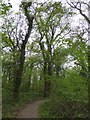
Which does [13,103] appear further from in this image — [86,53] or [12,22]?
[12,22]

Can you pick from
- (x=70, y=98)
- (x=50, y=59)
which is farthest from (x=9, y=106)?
(x=50, y=59)

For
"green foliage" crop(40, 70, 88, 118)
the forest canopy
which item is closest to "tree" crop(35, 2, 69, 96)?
the forest canopy

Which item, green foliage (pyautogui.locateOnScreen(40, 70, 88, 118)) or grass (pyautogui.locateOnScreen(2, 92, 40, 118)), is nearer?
green foliage (pyautogui.locateOnScreen(40, 70, 88, 118))

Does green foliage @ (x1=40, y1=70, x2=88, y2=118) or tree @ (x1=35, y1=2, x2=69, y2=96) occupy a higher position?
tree @ (x1=35, y1=2, x2=69, y2=96)

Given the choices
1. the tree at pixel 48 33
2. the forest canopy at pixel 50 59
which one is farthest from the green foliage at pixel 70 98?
the tree at pixel 48 33

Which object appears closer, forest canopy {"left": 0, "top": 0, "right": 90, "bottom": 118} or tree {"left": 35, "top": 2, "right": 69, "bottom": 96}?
forest canopy {"left": 0, "top": 0, "right": 90, "bottom": 118}

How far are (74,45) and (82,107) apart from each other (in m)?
5.56

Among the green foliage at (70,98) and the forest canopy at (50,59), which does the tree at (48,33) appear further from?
the green foliage at (70,98)

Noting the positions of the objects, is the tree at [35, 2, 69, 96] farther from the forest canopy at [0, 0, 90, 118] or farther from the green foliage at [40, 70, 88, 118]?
the green foliage at [40, 70, 88, 118]

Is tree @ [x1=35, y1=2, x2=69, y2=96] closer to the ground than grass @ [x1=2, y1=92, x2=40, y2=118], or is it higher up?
higher up

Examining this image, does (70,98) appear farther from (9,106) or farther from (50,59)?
(50,59)

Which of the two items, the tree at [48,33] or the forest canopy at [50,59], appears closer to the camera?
the forest canopy at [50,59]

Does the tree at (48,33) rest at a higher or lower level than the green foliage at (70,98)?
higher

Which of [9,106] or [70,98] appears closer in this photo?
[70,98]
